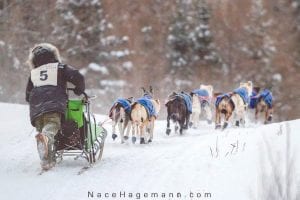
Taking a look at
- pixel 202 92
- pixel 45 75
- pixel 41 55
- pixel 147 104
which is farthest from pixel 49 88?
pixel 202 92

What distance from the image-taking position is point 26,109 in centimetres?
1659

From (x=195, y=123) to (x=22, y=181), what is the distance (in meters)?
8.39

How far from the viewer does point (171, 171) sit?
9.09 meters

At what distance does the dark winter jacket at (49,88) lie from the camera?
957cm

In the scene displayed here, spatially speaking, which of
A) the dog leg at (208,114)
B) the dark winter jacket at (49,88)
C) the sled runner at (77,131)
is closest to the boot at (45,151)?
the sled runner at (77,131)

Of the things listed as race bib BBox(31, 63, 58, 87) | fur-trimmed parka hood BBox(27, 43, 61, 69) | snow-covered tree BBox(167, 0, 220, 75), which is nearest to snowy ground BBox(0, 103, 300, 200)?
race bib BBox(31, 63, 58, 87)

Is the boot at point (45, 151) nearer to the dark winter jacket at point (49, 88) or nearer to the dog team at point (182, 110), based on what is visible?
the dark winter jacket at point (49, 88)

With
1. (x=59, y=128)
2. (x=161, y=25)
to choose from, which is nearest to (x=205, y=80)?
(x=161, y=25)

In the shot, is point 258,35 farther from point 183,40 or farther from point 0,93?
point 0,93

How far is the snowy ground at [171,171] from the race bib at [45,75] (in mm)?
1154

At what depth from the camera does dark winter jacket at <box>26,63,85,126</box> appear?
9.57 m

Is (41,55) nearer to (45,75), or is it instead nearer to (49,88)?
(45,75)

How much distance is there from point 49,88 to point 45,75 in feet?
0.57

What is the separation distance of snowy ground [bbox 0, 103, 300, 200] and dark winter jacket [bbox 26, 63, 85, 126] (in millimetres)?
838
